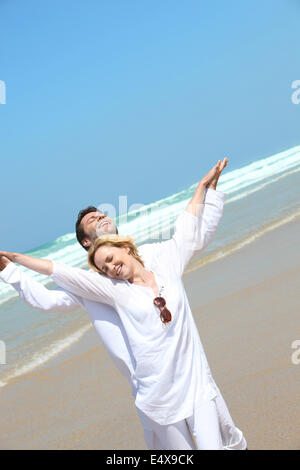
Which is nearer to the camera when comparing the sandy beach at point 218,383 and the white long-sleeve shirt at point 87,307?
the white long-sleeve shirt at point 87,307

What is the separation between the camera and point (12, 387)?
6207mm

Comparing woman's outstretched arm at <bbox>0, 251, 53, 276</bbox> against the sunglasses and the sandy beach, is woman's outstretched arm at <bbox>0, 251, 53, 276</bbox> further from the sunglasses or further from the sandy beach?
the sandy beach

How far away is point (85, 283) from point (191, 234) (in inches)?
26.2

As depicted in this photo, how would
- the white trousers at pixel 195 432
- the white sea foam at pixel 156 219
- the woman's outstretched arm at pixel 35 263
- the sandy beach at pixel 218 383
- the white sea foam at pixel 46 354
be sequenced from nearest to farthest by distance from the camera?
the white trousers at pixel 195 432 → the woman's outstretched arm at pixel 35 263 → the sandy beach at pixel 218 383 → the white sea foam at pixel 46 354 → the white sea foam at pixel 156 219

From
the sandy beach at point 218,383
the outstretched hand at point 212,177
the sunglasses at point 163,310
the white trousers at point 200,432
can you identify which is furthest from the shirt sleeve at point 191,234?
the sandy beach at point 218,383

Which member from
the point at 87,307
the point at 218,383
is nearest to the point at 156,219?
the point at 218,383

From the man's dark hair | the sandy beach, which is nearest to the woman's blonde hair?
the man's dark hair

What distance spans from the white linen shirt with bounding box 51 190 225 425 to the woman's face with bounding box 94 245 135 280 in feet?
0.14

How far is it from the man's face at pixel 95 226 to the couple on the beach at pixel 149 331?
91mm

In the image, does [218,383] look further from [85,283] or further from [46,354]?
[46,354]

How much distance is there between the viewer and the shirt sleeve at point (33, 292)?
2.92m

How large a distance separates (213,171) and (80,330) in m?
5.01

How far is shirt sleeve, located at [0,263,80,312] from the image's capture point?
9.57 ft

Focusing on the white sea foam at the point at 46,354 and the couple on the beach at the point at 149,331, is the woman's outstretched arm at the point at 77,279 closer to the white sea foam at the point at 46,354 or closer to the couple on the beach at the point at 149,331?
the couple on the beach at the point at 149,331
